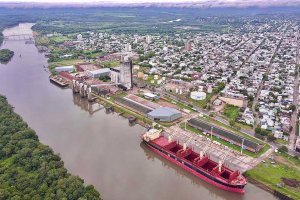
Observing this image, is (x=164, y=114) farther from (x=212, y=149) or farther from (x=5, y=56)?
(x=5, y=56)

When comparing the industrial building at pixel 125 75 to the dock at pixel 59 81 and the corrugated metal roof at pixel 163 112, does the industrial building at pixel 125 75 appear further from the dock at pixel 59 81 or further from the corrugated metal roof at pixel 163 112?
the corrugated metal roof at pixel 163 112

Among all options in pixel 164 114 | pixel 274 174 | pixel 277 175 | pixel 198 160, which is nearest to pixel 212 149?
pixel 198 160

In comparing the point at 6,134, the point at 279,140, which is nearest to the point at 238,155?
the point at 279,140

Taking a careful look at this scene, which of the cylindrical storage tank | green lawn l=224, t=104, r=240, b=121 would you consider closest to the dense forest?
green lawn l=224, t=104, r=240, b=121

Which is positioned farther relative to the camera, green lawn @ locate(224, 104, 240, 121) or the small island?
the small island

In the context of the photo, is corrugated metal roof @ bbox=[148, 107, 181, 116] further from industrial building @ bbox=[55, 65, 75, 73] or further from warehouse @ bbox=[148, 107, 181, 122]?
industrial building @ bbox=[55, 65, 75, 73]

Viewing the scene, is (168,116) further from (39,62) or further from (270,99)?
(39,62)

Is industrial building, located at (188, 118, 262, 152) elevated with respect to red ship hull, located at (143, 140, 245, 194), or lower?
elevated
